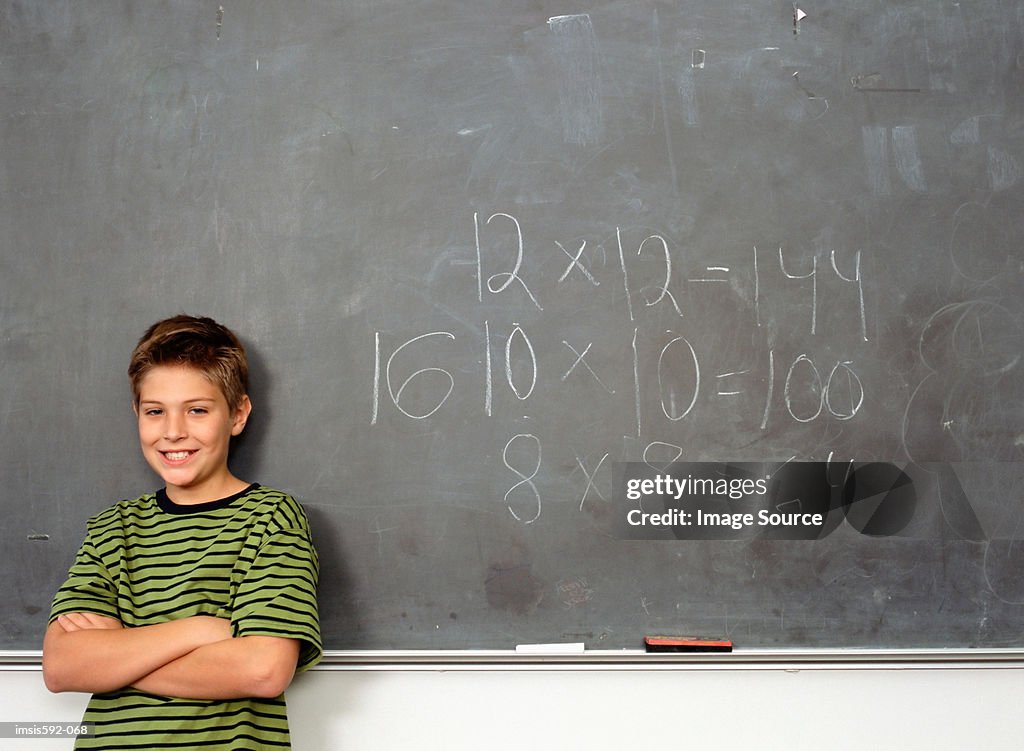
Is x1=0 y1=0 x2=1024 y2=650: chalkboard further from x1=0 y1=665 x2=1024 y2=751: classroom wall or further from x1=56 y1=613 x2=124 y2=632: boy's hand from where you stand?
x1=56 y1=613 x2=124 y2=632: boy's hand

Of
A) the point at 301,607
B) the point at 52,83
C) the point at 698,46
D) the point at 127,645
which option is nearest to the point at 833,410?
the point at 698,46

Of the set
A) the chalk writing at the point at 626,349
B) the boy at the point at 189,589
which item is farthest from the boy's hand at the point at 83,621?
the chalk writing at the point at 626,349

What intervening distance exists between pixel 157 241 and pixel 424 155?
0.56 metres

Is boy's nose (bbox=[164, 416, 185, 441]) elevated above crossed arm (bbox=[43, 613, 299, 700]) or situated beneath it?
elevated above

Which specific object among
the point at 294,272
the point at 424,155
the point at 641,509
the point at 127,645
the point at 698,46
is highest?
the point at 698,46

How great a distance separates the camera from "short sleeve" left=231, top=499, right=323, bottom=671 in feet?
4.63

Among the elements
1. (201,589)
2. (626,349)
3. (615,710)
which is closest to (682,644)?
(615,710)

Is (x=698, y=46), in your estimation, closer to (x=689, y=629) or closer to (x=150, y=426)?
(x=689, y=629)

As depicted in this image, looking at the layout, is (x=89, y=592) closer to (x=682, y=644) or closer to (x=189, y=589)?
(x=189, y=589)

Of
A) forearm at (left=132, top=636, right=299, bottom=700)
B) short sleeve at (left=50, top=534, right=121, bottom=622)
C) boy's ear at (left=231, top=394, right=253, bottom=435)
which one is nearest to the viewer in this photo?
forearm at (left=132, top=636, right=299, bottom=700)

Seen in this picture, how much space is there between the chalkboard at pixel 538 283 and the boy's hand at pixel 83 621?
0.26m

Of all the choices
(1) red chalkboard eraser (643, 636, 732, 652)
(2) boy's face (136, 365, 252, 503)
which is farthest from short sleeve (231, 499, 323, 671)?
(1) red chalkboard eraser (643, 636, 732, 652)

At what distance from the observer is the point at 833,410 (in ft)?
5.70

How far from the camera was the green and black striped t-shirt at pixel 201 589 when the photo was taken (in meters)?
1.44
